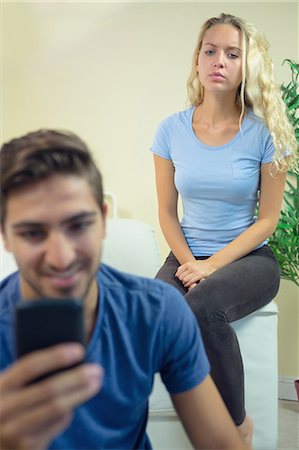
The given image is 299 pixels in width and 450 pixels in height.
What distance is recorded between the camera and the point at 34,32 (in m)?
2.75

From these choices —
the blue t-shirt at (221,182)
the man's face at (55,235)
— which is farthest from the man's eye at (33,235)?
the blue t-shirt at (221,182)

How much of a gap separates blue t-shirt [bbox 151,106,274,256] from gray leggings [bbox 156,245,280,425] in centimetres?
13

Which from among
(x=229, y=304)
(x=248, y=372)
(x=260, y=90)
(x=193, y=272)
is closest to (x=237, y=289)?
(x=229, y=304)

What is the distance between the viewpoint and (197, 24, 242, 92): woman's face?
5.53 ft

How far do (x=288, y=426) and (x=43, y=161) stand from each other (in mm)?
1759

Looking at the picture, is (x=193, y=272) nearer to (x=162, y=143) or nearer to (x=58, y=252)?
(x=162, y=143)

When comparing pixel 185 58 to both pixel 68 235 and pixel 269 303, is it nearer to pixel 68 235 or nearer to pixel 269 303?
pixel 269 303

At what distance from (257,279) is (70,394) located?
98 cm

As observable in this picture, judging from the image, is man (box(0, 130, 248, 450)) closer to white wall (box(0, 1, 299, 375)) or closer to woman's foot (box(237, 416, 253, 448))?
woman's foot (box(237, 416, 253, 448))

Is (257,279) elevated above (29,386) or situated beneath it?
situated beneath

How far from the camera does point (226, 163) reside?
5.43ft

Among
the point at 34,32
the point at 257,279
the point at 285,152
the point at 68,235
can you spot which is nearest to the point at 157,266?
the point at 257,279

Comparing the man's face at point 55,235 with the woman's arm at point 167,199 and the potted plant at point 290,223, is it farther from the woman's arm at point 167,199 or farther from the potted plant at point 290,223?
the potted plant at point 290,223

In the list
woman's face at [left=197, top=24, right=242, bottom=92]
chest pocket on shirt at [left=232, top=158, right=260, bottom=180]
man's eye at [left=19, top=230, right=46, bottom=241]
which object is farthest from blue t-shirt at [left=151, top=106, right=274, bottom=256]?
man's eye at [left=19, top=230, right=46, bottom=241]
